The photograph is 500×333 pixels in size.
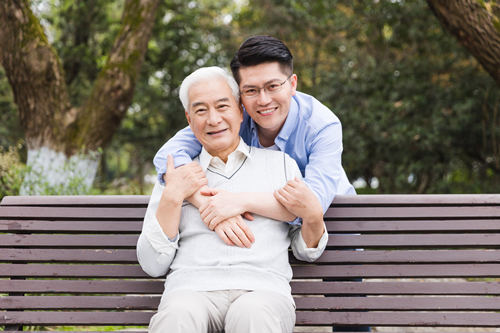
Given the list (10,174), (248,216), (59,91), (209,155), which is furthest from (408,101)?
(248,216)

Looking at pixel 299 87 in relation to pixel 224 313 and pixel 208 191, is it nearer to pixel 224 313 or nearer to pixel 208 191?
pixel 208 191

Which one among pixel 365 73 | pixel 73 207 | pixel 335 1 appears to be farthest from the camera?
pixel 335 1

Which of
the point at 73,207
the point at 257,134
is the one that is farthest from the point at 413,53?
the point at 73,207

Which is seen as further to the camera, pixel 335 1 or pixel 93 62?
pixel 93 62

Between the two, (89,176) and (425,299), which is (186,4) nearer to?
(89,176)

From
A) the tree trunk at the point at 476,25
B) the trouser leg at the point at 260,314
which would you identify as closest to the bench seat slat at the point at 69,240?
the trouser leg at the point at 260,314

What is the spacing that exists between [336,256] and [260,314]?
72cm

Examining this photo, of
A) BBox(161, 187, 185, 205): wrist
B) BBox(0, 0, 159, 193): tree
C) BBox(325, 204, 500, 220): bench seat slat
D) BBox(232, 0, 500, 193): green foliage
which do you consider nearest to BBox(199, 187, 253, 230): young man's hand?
BBox(161, 187, 185, 205): wrist

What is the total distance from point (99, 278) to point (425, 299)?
70.1 inches

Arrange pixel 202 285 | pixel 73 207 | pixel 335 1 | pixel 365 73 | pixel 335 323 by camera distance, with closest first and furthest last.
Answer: pixel 202 285
pixel 335 323
pixel 73 207
pixel 365 73
pixel 335 1

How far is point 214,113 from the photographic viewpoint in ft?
7.88

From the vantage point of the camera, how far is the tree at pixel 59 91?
636 cm

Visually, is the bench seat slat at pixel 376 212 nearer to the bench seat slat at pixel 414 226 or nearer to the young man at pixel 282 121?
the bench seat slat at pixel 414 226

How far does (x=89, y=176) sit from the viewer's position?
671 cm
